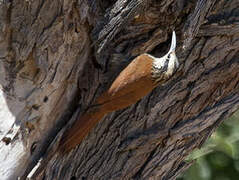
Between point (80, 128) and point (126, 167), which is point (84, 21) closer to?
point (80, 128)

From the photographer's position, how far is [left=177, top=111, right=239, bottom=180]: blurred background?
15.1ft

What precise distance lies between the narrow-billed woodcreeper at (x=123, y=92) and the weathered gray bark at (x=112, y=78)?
9 cm

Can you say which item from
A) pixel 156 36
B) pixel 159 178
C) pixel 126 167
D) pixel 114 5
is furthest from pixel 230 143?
pixel 114 5

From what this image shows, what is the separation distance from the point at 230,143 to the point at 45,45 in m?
2.35

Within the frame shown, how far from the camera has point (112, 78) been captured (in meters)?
3.27

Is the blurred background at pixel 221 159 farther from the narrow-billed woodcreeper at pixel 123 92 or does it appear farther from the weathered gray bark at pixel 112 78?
the narrow-billed woodcreeper at pixel 123 92

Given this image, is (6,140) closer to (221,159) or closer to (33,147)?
(33,147)

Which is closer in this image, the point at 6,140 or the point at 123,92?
the point at 6,140

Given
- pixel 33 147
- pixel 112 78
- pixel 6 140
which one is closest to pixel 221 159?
pixel 112 78

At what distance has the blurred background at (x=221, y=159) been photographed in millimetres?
4605

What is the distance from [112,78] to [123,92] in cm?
20

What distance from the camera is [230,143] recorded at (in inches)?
180

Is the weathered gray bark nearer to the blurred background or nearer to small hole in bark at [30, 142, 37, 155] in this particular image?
small hole in bark at [30, 142, 37, 155]

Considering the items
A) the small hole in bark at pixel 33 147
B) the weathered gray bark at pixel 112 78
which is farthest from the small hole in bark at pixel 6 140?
the small hole in bark at pixel 33 147
